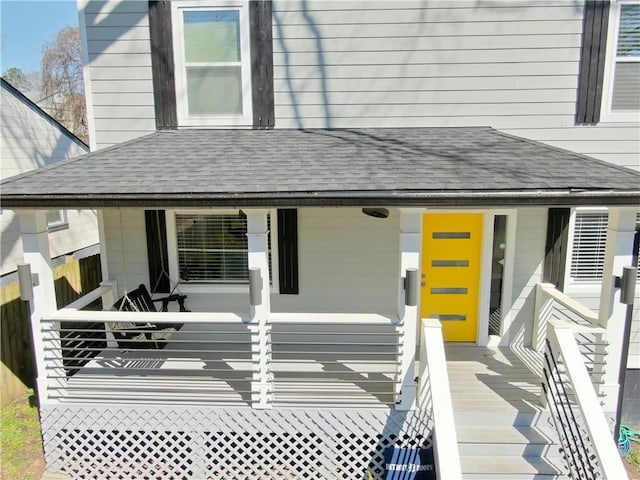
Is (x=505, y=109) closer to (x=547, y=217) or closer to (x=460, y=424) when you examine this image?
(x=547, y=217)

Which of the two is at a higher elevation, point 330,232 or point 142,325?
point 330,232

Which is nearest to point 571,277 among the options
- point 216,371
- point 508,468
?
point 508,468

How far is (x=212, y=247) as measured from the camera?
571 cm

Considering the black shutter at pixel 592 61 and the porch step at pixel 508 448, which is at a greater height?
the black shutter at pixel 592 61

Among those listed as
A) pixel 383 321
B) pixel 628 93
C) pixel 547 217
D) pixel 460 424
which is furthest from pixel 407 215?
pixel 628 93

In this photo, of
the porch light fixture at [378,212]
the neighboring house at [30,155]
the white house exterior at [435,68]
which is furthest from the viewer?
the neighboring house at [30,155]

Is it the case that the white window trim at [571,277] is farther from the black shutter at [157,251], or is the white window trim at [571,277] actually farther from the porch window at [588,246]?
the black shutter at [157,251]

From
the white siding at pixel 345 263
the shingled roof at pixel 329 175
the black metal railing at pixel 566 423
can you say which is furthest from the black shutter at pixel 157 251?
the black metal railing at pixel 566 423

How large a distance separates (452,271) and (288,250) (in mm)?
2256

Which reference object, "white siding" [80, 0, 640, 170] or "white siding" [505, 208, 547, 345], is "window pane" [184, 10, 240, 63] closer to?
"white siding" [80, 0, 640, 170]

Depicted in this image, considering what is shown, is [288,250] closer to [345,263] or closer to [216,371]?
[345,263]

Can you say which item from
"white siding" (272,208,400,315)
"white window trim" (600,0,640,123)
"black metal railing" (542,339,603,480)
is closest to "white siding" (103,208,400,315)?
"white siding" (272,208,400,315)

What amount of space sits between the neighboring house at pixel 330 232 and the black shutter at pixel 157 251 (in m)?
0.03

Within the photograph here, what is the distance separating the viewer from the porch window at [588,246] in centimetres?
553
